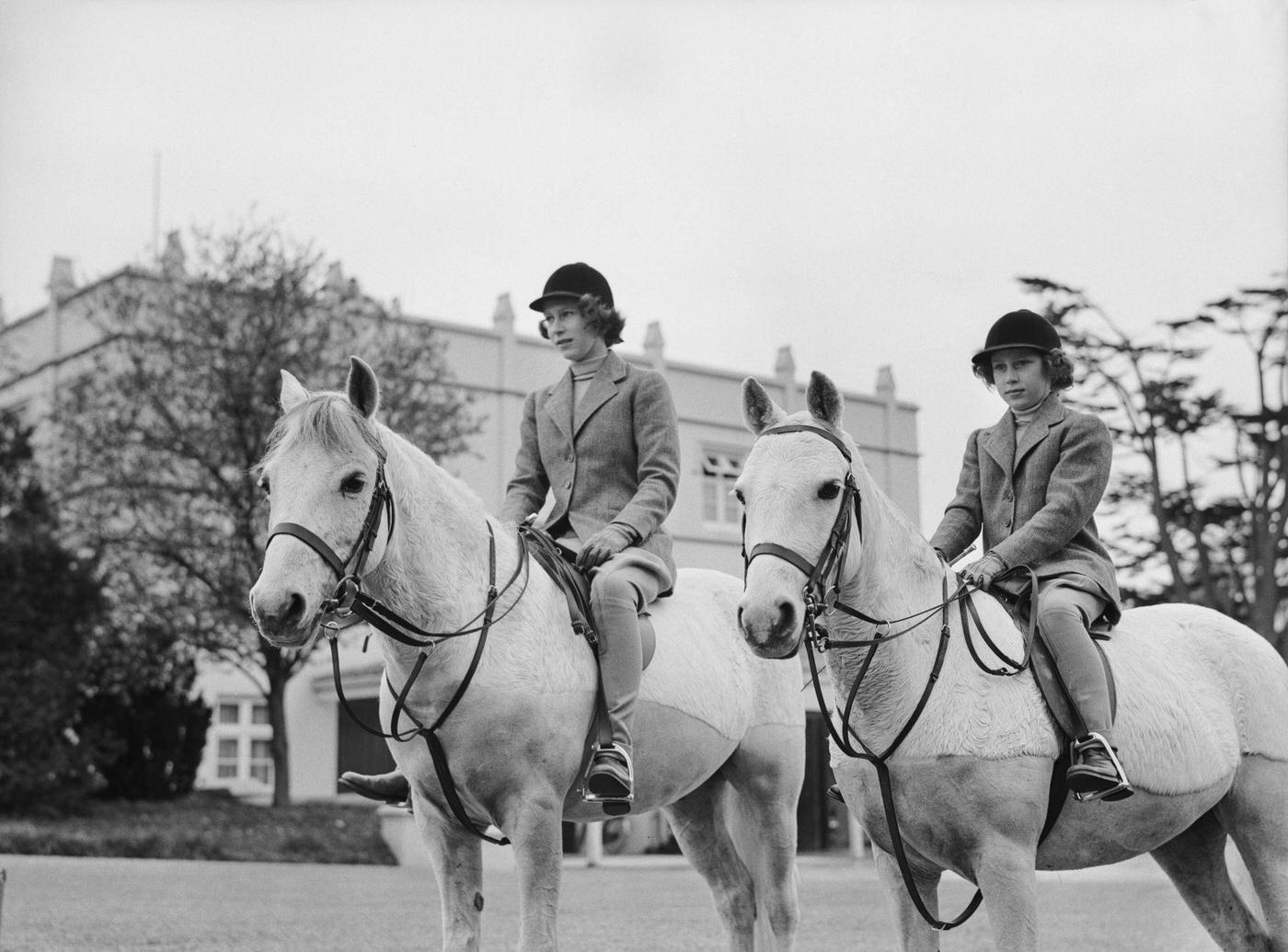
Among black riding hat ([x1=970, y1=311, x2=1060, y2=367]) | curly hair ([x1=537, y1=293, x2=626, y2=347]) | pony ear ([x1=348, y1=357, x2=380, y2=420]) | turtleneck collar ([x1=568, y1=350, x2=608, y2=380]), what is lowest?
pony ear ([x1=348, y1=357, x2=380, y2=420])

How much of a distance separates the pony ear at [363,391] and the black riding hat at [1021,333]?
2.54 m

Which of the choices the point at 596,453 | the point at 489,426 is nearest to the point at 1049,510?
the point at 596,453

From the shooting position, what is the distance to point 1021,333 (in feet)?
19.1

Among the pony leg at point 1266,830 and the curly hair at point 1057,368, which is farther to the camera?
the curly hair at point 1057,368

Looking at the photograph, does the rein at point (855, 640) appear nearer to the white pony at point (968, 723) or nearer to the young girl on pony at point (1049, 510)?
the white pony at point (968, 723)

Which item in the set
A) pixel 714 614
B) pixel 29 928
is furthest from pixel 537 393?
pixel 29 928

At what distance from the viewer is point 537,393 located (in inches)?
277

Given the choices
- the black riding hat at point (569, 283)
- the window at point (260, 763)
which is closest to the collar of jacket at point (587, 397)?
the black riding hat at point (569, 283)

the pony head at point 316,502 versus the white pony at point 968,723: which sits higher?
the pony head at point 316,502

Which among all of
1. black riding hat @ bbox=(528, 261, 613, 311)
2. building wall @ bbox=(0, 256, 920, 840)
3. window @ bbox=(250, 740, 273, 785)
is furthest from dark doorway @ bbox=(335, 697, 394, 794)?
black riding hat @ bbox=(528, 261, 613, 311)

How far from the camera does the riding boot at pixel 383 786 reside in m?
6.22

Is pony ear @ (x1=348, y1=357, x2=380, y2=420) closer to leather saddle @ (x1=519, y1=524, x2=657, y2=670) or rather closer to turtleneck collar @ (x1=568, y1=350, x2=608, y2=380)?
leather saddle @ (x1=519, y1=524, x2=657, y2=670)

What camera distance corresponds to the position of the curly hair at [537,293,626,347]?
22.0ft

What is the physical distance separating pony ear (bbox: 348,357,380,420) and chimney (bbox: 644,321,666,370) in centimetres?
3863
